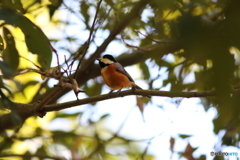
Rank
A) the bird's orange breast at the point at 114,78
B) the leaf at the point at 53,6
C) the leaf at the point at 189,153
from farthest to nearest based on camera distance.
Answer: the bird's orange breast at the point at 114,78 → the leaf at the point at 53,6 → the leaf at the point at 189,153

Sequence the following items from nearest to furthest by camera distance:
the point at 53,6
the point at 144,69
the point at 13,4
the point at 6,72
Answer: the point at 6,72 < the point at 13,4 < the point at 53,6 < the point at 144,69

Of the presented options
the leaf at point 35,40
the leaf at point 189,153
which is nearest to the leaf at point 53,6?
the leaf at point 35,40

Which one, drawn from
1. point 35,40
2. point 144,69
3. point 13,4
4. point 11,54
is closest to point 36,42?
point 35,40

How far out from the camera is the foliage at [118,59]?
100 centimetres

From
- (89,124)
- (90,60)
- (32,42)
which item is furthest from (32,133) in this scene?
(32,42)

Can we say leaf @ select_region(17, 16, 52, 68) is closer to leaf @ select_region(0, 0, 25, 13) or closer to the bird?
leaf @ select_region(0, 0, 25, 13)

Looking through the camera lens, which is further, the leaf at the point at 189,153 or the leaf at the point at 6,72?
the leaf at the point at 189,153

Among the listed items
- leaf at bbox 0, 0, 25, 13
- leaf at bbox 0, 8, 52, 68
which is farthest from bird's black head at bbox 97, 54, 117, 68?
leaf at bbox 0, 8, 52, 68

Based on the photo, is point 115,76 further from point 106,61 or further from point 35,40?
point 35,40

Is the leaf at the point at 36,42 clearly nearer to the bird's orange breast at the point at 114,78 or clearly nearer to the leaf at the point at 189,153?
the bird's orange breast at the point at 114,78

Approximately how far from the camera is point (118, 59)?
4.40 metres

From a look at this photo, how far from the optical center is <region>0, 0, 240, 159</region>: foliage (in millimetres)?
996

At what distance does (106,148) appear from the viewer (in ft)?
15.6

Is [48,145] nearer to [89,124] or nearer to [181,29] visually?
[89,124]
